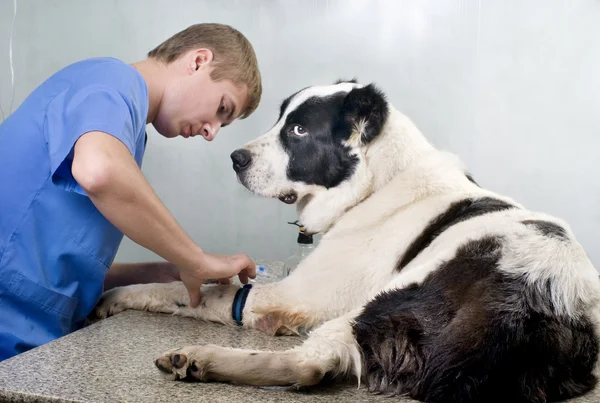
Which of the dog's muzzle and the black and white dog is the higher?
the dog's muzzle

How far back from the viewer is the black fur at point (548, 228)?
1.42 m

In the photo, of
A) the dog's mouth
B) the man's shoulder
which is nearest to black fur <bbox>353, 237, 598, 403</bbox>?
the dog's mouth

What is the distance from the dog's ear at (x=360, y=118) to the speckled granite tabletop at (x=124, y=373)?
0.60m

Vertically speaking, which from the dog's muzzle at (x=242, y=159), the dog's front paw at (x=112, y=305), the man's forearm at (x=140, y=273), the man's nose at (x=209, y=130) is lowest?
the man's forearm at (x=140, y=273)

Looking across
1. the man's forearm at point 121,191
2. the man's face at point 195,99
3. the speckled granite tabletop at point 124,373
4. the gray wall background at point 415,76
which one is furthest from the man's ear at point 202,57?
the gray wall background at point 415,76

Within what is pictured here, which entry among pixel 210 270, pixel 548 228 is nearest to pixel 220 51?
pixel 210 270

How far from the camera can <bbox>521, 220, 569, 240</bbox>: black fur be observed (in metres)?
1.42

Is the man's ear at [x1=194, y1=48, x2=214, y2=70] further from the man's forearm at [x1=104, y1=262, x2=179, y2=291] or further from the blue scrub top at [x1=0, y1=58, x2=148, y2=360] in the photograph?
the man's forearm at [x1=104, y1=262, x2=179, y2=291]

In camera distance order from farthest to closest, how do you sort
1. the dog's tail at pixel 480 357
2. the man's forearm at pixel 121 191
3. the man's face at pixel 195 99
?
the man's face at pixel 195 99 → the man's forearm at pixel 121 191 → the dog's tail at pixel 480 357

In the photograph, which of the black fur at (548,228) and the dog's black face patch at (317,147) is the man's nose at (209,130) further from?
the black fur at (548,228)

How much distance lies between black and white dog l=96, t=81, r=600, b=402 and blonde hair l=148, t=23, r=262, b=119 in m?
0.18

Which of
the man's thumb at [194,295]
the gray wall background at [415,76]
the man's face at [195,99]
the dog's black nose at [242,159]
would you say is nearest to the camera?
the man's thumb at [194,295]

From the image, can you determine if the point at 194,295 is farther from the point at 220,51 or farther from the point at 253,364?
the point at 220,51

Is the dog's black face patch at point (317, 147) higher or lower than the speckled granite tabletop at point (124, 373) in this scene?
higher
